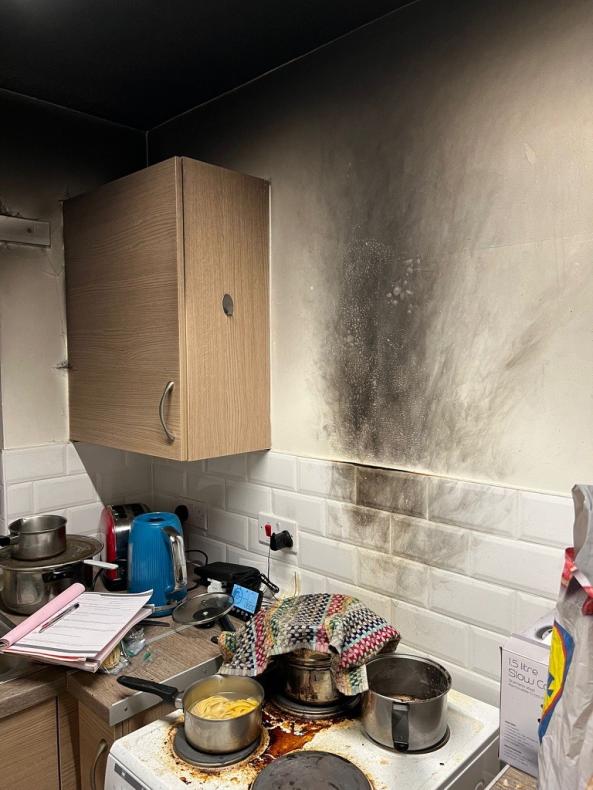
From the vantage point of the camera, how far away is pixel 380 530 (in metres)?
1.46

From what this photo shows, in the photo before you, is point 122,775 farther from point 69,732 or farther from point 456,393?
point 456,393

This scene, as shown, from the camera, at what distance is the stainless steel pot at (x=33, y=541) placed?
1.63 m

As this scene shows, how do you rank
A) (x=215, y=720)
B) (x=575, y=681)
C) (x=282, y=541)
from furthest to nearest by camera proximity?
(x=282, y=541) < (x=215, y=720) < (x=575, y=681)

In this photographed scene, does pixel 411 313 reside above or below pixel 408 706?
above

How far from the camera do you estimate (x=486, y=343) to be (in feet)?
4.14

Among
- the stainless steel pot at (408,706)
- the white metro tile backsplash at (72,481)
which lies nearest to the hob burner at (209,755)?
the stainless steel pot at (408,706)

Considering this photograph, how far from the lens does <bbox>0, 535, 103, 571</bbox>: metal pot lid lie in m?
1.58

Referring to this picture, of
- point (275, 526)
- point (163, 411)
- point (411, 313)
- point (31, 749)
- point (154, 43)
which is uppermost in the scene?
point (154, 43)

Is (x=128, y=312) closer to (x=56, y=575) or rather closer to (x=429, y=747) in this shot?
(x=56, y=575)

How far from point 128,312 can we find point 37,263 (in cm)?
48

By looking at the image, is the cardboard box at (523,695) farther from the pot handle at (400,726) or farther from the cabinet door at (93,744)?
the cabinet door at (93,744)

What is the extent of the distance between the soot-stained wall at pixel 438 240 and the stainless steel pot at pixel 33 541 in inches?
27.4

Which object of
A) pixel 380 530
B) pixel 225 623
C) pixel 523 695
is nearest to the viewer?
pixel 523 695

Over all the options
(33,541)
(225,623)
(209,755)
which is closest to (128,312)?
(33,541)
